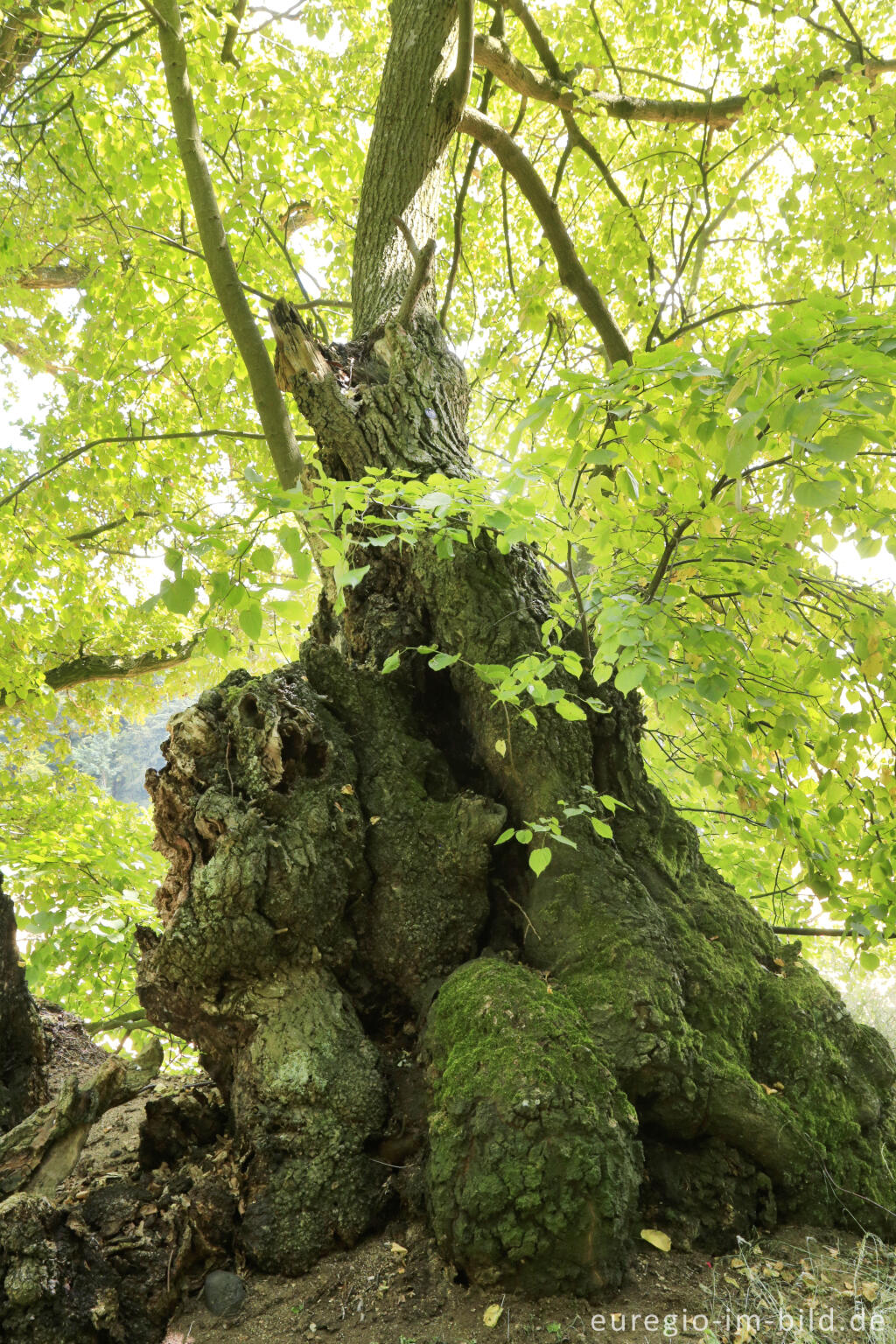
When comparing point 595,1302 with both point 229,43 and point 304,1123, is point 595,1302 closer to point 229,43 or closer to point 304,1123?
point 304,1123

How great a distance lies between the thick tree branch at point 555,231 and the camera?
4.88 metres

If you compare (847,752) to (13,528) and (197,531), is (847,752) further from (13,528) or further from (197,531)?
(13,528)

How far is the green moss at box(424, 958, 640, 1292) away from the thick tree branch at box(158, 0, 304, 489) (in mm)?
2753

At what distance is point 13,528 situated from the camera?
654 centimetres

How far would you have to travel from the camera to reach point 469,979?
2355 mm

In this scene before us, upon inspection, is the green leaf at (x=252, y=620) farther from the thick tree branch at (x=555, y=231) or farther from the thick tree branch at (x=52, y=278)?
the thick tree branch at (x=52, y=278)

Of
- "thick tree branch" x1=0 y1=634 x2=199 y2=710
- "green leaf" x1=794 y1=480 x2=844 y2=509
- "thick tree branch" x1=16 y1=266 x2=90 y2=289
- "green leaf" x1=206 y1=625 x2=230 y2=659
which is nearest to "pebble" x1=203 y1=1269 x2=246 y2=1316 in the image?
"green leaf" x1=206 y1=625 x2=230 y2=659

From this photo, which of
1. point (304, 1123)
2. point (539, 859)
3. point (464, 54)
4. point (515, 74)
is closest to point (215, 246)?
point (464, 54)

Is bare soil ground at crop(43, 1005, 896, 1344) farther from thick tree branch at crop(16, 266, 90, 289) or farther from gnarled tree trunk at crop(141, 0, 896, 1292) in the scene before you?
thick tree branch at crop(16, 266, 90, 289)

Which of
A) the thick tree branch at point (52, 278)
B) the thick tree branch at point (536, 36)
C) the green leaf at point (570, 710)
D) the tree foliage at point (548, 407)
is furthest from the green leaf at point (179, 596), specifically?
the thick tree branch at point (52, 278)

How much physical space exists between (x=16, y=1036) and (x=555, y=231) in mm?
5166

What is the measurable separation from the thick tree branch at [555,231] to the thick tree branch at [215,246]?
6.77ft

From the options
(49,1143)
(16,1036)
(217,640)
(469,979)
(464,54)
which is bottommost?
(49,1143)

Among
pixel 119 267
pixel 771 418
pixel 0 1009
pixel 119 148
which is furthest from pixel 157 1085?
pixel 119 148
